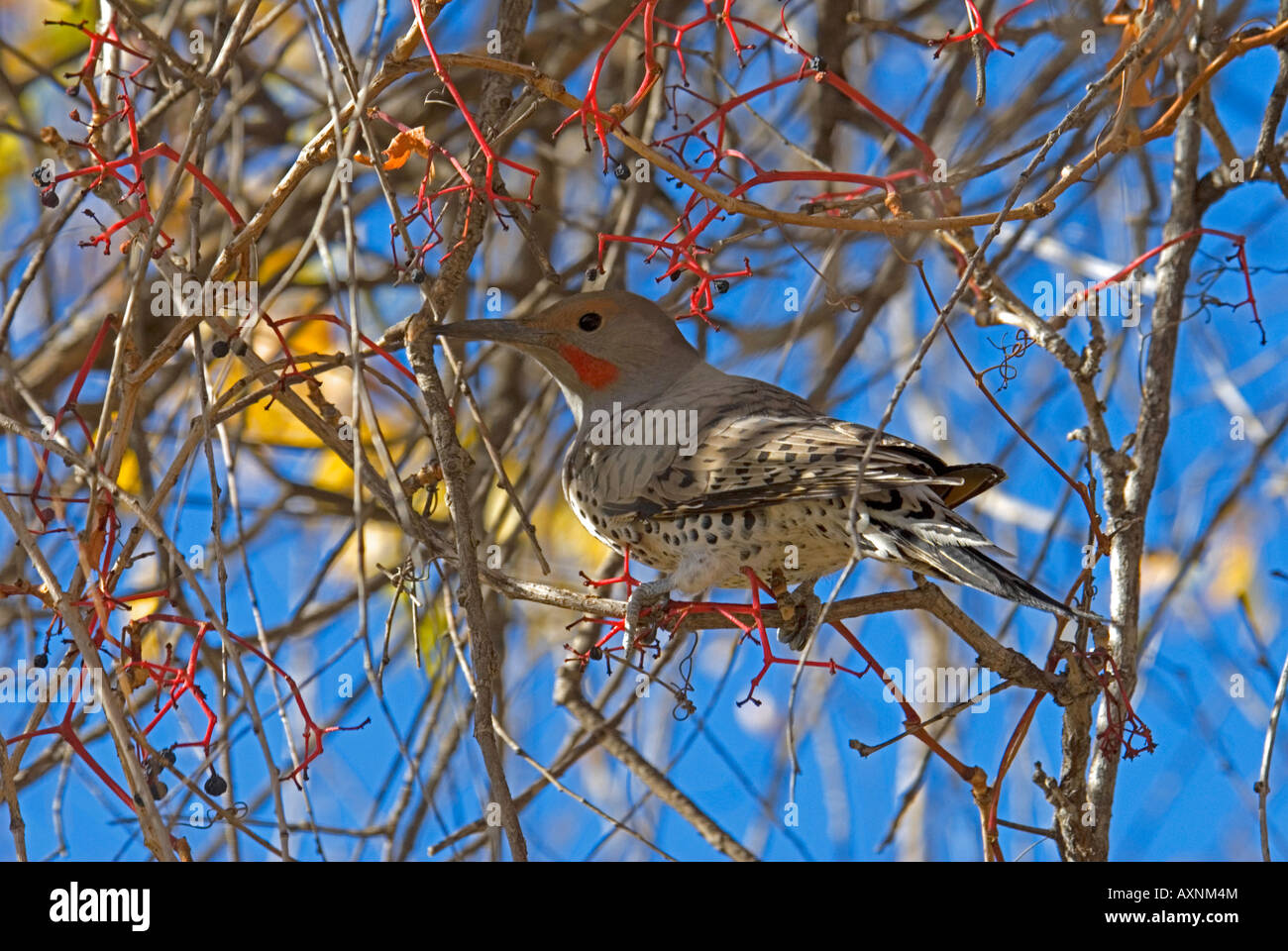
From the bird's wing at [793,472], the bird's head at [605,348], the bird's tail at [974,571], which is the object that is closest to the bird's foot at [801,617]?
the bird's wing at [793,472]

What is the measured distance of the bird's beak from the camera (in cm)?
402

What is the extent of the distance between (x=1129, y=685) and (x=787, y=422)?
1.12m

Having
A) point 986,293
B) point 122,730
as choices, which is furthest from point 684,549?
point 122,730

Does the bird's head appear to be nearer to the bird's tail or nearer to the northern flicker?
the northern flicker

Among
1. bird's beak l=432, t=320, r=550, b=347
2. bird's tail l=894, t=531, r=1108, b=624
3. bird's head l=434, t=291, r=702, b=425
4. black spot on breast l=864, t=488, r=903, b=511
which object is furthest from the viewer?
bird's head l=434, t=291, r=702, b=425

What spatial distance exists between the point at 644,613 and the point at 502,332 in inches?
48.6

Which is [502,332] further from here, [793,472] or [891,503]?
[891,503]

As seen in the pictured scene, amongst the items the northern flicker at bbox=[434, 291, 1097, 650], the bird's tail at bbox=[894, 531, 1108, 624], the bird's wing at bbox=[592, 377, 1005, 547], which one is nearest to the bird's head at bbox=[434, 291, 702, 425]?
the northern flicker at bbox=[434, 291, 1097, 650]

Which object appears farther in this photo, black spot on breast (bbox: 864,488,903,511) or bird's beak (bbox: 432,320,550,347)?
bird's beak (bbox: 432,320,550,347)

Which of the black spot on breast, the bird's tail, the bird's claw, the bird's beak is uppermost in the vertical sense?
the bird's beak

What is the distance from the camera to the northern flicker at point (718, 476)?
133 inches

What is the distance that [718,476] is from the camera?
3846 millimetres

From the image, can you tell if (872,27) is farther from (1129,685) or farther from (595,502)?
(1129,685)

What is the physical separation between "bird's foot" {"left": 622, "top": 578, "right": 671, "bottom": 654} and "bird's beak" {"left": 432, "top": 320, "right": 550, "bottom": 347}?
0.88 m
